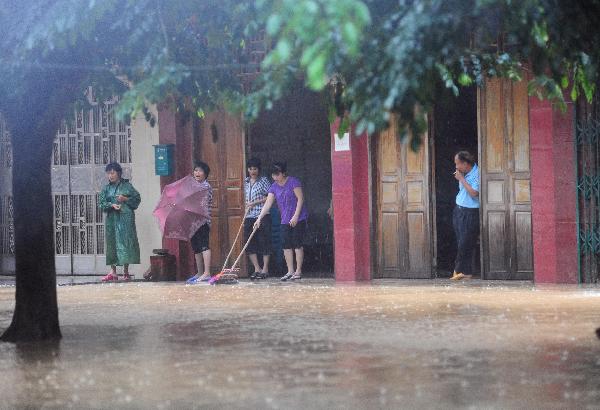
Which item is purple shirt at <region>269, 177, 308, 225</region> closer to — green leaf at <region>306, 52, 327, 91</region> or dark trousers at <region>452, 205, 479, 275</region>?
dark trousers at <region>452, 205, 479, 275</region>

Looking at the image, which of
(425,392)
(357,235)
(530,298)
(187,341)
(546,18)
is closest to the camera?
(546,18)

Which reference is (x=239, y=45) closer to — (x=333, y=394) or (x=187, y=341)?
(x=187, y=341)

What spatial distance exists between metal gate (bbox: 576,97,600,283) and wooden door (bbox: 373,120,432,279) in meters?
2.40

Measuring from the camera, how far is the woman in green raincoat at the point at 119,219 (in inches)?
800

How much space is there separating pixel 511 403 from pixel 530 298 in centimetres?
764

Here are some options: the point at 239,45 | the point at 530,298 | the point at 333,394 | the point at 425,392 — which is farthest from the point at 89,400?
the point at 530,298

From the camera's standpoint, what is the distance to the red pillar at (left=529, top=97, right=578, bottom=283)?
1745 cm

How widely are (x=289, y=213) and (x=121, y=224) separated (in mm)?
2685

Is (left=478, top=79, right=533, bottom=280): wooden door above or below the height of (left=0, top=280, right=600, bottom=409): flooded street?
A: above

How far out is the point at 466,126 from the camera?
21500 millimetres

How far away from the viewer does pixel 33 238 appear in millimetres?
11906

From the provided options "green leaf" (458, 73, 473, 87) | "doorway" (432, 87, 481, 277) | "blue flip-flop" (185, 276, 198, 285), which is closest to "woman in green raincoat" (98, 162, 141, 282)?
"blue flip-flop" (185, 276, 198, 285)

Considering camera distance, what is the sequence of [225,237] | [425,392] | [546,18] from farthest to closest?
[225,237] → [425,392] → [546,18]

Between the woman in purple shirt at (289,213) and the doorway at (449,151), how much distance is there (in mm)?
2604
